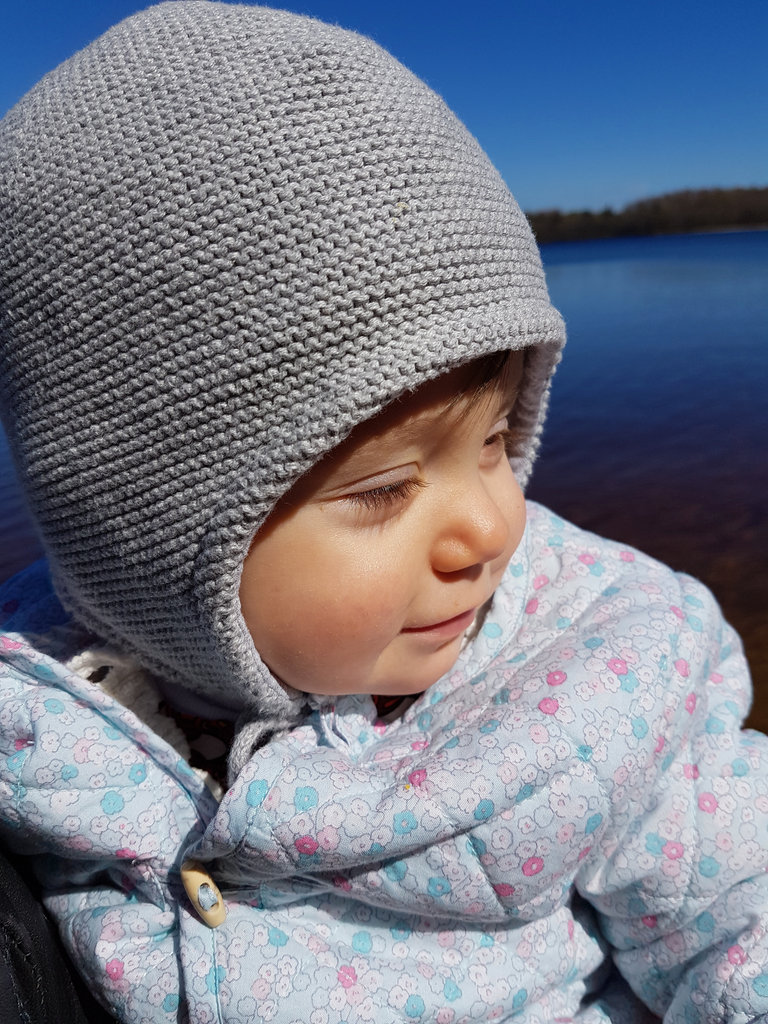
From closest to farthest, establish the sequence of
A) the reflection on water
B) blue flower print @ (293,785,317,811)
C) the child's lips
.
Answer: blue flower print @ (293,785,317,811)
the child's lips
the reflection on water

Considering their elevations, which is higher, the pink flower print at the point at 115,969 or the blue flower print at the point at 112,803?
the blue flower print at the point at 112,803

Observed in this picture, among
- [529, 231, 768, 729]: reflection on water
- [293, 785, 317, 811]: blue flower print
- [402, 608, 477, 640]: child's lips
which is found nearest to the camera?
[293, 785, 317, 811]: blue flower print

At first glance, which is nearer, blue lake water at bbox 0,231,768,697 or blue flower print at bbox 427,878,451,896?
blue flower print at bbox 427,878,451,896

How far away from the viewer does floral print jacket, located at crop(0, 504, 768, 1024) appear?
91 cm

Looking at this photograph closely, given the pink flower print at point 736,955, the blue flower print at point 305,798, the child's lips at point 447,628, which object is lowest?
the pink flower print at point 736,955

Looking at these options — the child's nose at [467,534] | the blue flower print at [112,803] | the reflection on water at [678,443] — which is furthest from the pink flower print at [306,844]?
the reflection on water at [678,443]

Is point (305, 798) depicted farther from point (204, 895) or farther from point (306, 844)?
point (204, 895)

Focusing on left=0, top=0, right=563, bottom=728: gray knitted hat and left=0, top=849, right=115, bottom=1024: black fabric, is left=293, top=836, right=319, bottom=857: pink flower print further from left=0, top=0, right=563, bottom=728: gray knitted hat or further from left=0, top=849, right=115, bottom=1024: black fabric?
left=0, top=849, right=115, bottom=1024: black fabric

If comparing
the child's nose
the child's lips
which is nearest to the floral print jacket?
the child's lips

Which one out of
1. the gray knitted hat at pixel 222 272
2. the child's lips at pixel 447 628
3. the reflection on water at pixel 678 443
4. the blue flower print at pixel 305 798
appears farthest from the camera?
the reflection on water at pixel 678 443

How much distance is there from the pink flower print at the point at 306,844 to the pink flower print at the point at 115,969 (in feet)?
0.95

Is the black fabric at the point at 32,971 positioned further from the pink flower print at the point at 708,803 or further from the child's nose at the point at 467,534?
the pink flower print at the point at 708,803

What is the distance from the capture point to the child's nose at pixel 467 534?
917 mm

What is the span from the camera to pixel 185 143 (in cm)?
80
